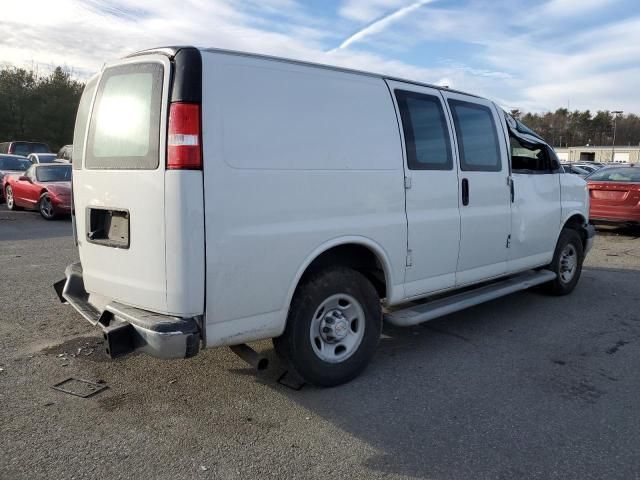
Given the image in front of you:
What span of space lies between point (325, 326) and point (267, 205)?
41.4 inches

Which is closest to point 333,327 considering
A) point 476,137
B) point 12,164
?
point 476,137

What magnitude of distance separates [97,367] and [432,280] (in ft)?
9.26

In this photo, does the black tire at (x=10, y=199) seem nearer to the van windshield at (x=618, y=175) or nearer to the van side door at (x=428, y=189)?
the van side door at (x=428, y=189)

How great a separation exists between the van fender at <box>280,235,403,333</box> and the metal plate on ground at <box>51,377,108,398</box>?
4.67 ft

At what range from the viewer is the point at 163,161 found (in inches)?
120

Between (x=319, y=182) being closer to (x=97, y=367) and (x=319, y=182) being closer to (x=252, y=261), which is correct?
(x=252, y=261)

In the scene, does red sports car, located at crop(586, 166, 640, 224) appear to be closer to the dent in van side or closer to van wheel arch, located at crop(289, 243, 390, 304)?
the dent in van side

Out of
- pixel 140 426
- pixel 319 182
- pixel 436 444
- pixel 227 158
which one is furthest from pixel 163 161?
pixel 436 444

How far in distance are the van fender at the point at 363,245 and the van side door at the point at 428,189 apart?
195 millimetres

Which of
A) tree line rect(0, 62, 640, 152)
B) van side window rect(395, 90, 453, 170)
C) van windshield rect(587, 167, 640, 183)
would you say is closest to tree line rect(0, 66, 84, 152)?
tree line rect(0, 62, 640, 152)

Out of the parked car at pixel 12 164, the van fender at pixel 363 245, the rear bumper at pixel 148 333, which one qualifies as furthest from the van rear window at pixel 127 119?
the parked car at pixel 12 164

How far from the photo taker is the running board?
430cm

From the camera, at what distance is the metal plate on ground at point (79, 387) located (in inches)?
145

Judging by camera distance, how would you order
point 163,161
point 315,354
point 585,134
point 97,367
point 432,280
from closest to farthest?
1. point 163,161
2. point 315,354
3. point 97,367
4. point 432,280
5. point 585,134
